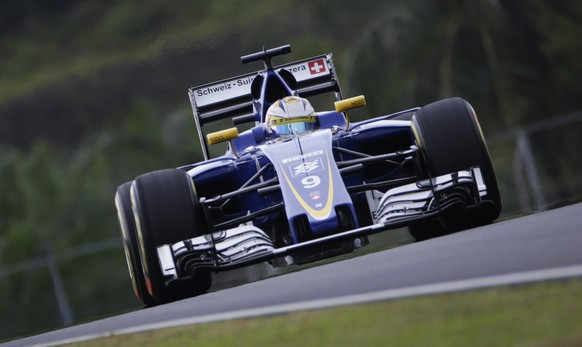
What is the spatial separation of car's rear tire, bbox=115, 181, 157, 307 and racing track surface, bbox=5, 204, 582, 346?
1.07m

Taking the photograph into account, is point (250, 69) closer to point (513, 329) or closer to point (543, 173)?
point (543, 173)

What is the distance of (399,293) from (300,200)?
393 cm

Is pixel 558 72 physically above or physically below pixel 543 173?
above

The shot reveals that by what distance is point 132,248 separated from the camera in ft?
34.4

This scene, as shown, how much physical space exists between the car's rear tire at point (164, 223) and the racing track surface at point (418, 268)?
24.1 inches

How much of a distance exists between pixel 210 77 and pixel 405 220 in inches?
561

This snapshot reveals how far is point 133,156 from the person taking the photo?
77.4ft

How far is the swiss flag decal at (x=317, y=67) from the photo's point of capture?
1406cm

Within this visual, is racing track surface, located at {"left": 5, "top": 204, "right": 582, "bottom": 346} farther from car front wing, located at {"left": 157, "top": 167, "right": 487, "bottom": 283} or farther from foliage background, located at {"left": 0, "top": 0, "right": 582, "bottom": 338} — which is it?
foliage background, located at {"left": 0, "top": 0, "right": 582, "bottom": 338}

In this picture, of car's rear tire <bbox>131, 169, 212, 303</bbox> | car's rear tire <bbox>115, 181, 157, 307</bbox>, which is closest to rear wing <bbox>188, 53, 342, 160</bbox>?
car's rear tire <bbox>115, 181, 157, 307</bbox>

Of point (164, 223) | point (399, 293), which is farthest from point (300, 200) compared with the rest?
point (399, 293)

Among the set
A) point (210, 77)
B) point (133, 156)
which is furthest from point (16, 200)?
point (210, 77)

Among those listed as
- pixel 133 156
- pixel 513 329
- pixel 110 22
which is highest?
pixel 110 22

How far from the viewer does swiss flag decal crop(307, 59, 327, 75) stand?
14.1m
